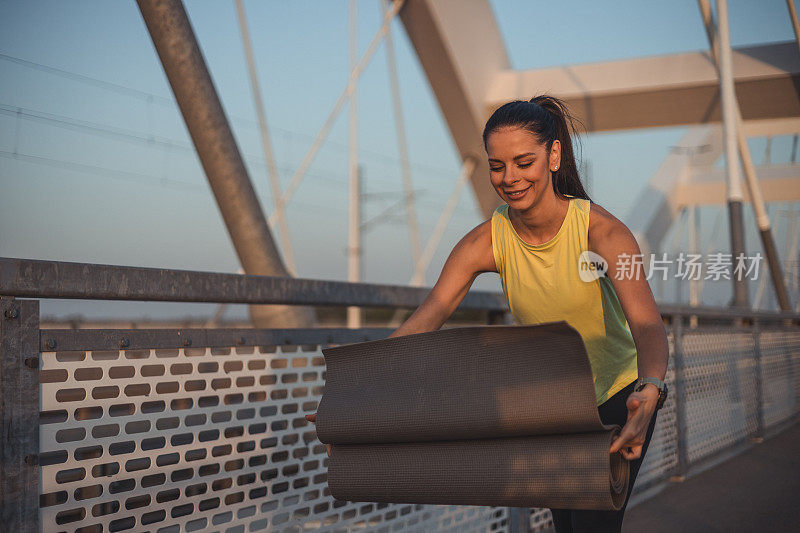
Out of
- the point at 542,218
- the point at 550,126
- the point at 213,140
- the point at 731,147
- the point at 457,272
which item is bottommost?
the point at 457,272

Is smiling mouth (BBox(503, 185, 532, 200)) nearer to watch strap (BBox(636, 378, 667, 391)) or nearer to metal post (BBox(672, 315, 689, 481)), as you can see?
watch strap (BBox(636, 378, 667, 391))

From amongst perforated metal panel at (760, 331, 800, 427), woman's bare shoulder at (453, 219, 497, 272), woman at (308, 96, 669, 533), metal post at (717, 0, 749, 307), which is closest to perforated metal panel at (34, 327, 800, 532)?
woman at (308, 96, 669, 533)

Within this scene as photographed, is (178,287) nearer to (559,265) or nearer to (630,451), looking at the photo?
(559,265)

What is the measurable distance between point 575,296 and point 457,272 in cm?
35

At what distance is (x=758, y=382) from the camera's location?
308 inches

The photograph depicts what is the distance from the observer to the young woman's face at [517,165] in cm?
193

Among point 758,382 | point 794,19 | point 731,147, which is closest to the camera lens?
point 758,382

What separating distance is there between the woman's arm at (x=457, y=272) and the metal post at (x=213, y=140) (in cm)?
205

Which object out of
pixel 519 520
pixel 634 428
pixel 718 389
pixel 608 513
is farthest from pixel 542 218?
pixel 718 389

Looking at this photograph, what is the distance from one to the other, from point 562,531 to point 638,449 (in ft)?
2.34

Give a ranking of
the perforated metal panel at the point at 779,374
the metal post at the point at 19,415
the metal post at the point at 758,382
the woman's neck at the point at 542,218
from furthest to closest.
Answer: the perforated metal panel at the point at 779,374, the metal post at the point at 758,382, the woman's neck at the point at 542,218, the metal post at the point at 19,415

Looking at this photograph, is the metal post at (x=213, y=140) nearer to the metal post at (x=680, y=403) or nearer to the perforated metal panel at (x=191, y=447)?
the perforated metal panel at (x=191, y=447)

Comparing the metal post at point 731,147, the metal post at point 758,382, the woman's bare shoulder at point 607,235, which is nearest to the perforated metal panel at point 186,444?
the woman's bare shoulder at point 607,235

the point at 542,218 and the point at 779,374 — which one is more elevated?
the point at 542,218
